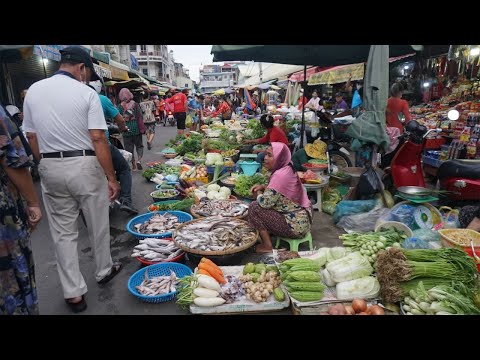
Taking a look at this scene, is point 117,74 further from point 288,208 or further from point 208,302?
point 208,302

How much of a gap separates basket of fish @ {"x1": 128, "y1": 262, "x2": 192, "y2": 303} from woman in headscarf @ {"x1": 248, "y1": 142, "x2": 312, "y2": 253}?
1.19 m

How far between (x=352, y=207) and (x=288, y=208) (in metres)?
1.57

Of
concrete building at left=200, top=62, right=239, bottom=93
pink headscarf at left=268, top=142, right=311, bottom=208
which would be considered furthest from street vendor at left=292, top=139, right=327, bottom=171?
concrete building at left=200, top=62, right=239, bottom=93

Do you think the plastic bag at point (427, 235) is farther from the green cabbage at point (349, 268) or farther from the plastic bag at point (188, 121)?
the plastic bag at point (188, 121)

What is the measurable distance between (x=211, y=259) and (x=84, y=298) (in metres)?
1.37

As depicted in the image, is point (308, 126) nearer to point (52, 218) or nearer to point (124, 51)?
point (52, 218)

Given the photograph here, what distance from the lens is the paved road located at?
3076mm

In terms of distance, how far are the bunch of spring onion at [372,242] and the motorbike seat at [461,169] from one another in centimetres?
168

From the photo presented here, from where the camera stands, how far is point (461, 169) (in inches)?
175

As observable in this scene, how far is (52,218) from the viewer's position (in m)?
2.91

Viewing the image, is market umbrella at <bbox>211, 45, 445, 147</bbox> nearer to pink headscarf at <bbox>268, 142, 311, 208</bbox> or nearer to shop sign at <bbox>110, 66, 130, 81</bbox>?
pink headscarf at <bbox>268, 142, 311, 208</bbox>

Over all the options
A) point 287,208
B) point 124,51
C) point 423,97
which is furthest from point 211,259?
point 124,51
